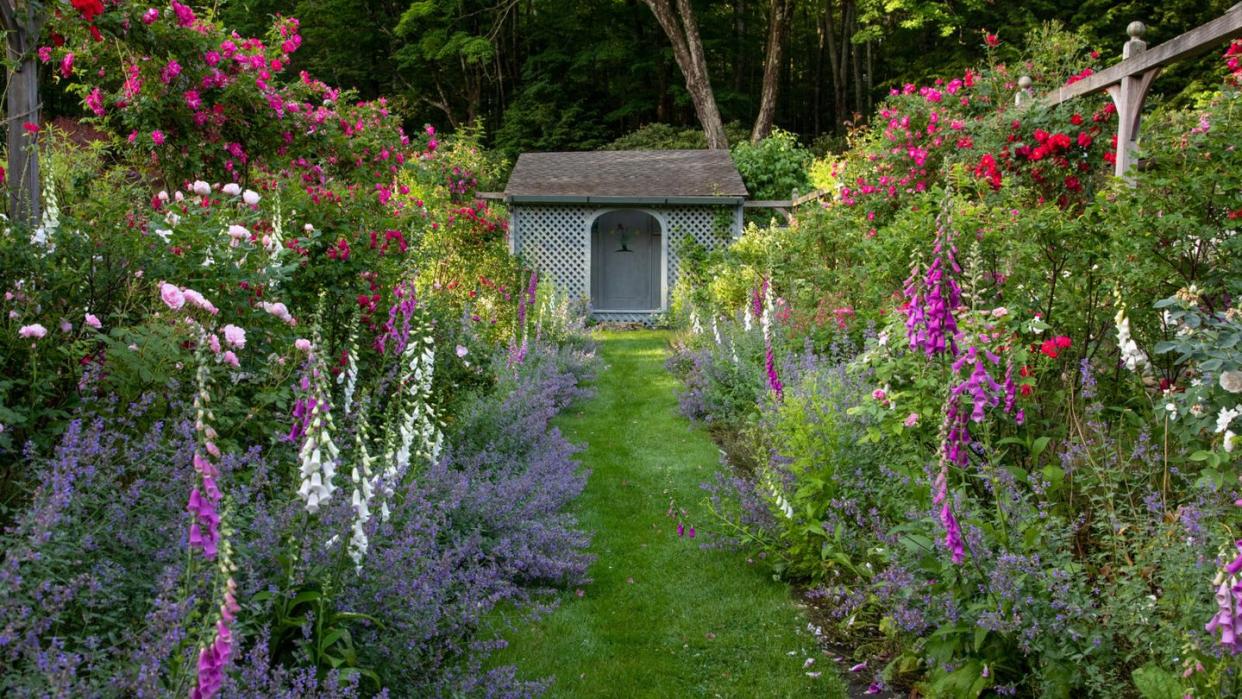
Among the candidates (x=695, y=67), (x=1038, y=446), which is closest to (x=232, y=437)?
(x=1038, y=446)

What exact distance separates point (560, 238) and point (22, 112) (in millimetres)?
14726

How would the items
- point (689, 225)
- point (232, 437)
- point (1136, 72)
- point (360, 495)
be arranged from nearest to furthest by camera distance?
point (360, 495), point (232, 437), point (1136, 72), point (689, 225)

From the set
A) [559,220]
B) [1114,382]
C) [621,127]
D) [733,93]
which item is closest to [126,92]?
[1114,382]

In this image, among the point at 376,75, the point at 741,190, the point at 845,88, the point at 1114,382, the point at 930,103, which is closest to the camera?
the point at 1114,382

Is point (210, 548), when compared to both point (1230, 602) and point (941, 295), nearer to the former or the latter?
point (1230, 602)

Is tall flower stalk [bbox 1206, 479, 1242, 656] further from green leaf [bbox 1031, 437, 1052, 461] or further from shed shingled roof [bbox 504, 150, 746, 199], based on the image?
shed shingled roof [bbox 504, 150, 746, 199]

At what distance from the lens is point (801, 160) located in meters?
20.5

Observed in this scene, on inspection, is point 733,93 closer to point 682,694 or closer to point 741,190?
point 741,190

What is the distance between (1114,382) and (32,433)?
14.2 feet

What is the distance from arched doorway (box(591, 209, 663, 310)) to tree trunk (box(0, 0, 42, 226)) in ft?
51.9

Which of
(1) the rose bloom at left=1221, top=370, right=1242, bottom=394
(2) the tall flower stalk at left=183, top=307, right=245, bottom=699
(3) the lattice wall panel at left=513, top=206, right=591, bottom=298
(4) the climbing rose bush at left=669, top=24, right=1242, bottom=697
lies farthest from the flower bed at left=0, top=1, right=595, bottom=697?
(3) the lattice wall panel at left=513, top=206, right=591, bottom=298

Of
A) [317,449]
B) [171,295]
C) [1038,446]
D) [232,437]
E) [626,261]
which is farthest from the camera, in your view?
[626,261]

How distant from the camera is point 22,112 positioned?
4629 millimetres

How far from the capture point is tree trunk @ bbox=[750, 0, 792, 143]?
76.9 feet
